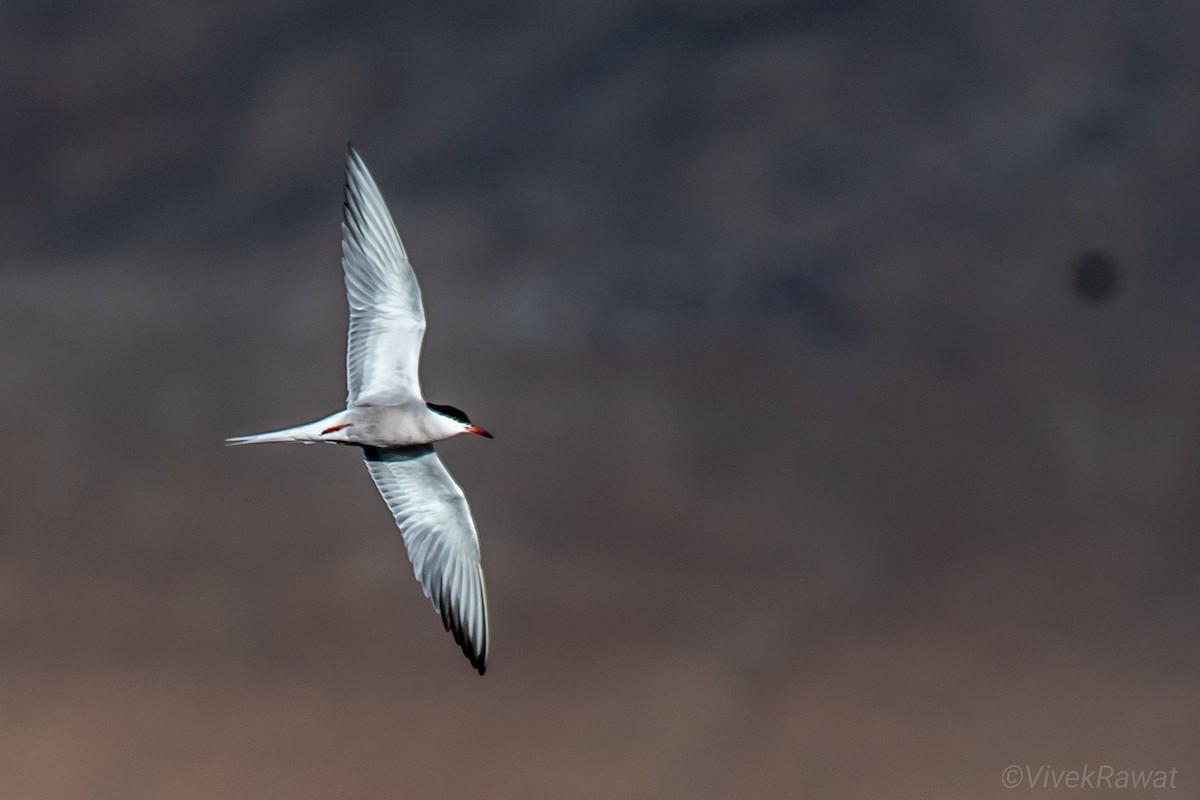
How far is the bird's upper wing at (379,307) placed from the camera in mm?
15977

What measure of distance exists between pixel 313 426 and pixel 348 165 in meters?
3.50

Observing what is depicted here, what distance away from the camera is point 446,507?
56.5 ft

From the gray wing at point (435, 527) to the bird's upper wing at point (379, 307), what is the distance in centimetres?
124

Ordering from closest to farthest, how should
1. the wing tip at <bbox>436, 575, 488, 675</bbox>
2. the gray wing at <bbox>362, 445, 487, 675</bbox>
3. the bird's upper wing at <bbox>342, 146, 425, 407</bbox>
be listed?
the bird's upper wing at <bbox>342, 146, 425, 407</bbox> → the wing tip at <bbox>436, 575, 488, 675</bbox> → the gray wing at <bbox>362, 445, 487, 675</bbox>

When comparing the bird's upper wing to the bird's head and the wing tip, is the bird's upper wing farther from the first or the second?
the wing tip

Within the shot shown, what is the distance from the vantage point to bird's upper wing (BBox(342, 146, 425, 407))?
15977 mm

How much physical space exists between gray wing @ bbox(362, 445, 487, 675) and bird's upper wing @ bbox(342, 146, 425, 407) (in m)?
1.24

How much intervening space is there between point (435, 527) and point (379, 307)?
10.9 ft

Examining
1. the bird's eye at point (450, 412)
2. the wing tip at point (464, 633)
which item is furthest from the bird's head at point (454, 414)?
the wing tip at point (464, 633)

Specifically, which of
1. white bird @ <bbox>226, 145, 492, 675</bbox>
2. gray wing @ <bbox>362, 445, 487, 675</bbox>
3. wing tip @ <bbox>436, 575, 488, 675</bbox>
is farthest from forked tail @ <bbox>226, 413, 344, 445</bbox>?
wing tip @ <bbox>436, 575, 488, 675</bbox>

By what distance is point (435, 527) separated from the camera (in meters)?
17.2

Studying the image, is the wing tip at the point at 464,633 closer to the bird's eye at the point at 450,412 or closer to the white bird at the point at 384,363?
the white bird at the point at 384,363

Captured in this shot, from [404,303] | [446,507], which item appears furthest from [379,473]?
[404,303]

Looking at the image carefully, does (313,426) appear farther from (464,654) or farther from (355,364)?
(464,654)
